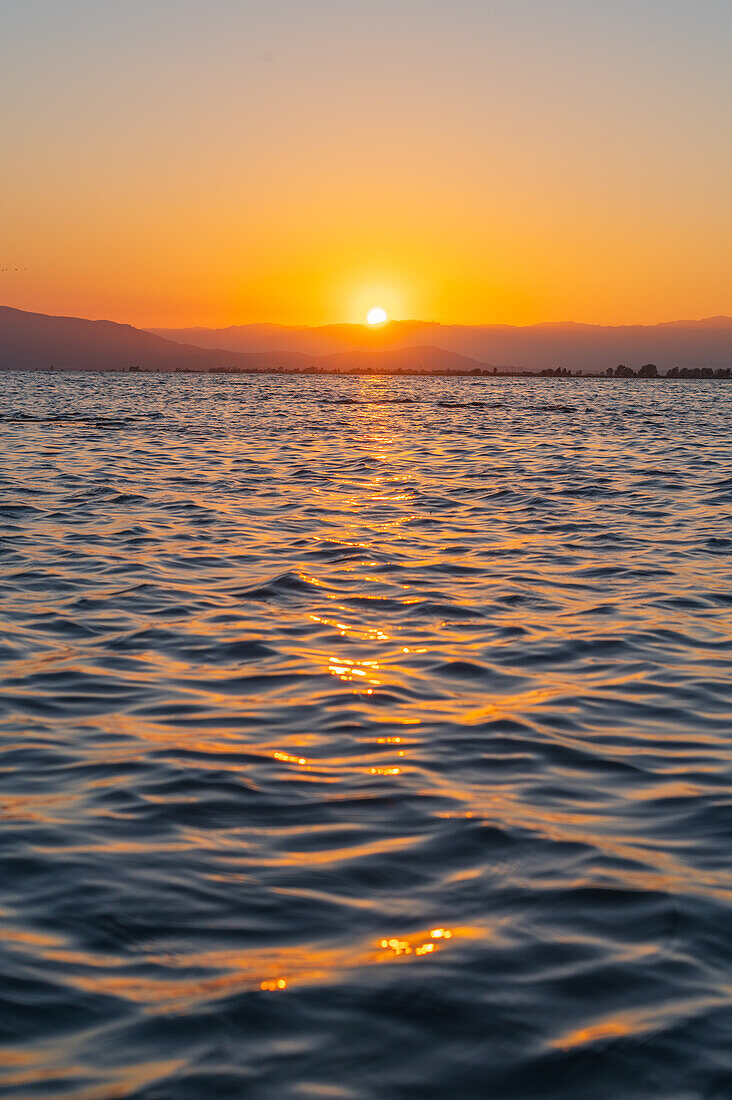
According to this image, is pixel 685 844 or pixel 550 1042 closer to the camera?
pixel 550 1042

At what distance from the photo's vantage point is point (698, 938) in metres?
4.71

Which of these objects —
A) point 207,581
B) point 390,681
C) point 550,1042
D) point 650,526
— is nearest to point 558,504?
point 650,526

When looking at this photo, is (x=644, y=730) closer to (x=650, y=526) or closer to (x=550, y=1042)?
(x=550, y=1042)

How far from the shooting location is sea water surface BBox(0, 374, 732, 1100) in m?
3.92

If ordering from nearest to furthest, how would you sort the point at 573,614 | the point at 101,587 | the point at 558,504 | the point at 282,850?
the point at 282,850
the point at 573,614
the point at 101,587
the point at 558,504

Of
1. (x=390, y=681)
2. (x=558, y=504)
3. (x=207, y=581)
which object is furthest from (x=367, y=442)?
(x=390, y=681)

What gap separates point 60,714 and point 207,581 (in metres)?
5.08

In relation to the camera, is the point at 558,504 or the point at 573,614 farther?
the point at 558,504

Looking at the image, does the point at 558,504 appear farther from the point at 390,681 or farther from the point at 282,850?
the point at 282,850

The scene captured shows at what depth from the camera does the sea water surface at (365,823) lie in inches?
154

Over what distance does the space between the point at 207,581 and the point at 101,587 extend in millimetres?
1249

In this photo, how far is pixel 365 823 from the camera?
588 centimetres

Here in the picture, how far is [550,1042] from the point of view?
12.9 feet

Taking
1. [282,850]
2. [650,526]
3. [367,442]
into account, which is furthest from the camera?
[367,442]
